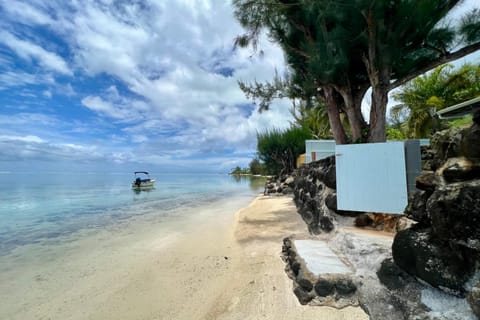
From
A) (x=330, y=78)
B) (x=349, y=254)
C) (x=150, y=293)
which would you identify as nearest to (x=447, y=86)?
(x=330, y=78)

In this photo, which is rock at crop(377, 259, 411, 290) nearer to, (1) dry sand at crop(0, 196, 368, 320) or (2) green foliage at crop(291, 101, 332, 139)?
(1) dry sand at crop(0, 196, 368, 320)

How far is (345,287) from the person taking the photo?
9.20 ft

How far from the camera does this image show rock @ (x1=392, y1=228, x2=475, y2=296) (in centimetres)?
203

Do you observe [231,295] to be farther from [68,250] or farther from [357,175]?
[68,250]

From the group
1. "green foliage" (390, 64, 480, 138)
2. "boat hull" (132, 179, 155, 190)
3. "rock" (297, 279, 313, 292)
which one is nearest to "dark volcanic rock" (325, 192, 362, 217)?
"rock" (297, 279, 313, 292)

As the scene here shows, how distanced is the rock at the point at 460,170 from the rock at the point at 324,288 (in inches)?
69.2

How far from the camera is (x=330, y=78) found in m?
6.61

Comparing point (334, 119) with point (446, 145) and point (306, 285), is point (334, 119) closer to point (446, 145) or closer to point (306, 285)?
→ point (446, 145)

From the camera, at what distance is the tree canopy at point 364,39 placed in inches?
211

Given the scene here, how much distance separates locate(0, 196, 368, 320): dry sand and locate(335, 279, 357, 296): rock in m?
0.20

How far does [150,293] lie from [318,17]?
7426 mm

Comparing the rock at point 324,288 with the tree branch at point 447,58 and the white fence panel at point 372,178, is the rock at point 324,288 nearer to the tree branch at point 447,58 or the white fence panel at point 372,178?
the white fence panel at point 372,178

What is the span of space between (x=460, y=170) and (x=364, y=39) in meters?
5.28

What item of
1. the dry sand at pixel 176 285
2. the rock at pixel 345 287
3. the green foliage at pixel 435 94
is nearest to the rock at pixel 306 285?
the dry sand at pixel 176 285
